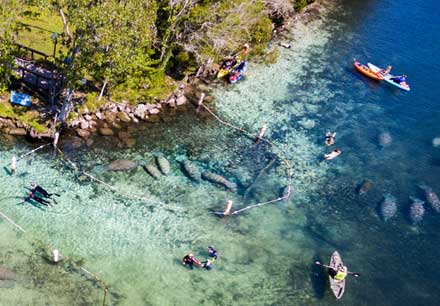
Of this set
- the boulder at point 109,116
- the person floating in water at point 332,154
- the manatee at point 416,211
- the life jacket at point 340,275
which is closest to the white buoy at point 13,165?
the boulder at point 109,116

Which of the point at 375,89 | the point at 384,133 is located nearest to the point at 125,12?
the point at 384,133

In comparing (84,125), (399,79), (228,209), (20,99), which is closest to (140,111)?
(84,125)

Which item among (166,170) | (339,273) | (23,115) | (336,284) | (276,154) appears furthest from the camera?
(276,154)

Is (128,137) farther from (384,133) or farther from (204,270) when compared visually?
(384,133)

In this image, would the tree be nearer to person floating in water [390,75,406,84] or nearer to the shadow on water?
the shadow on water

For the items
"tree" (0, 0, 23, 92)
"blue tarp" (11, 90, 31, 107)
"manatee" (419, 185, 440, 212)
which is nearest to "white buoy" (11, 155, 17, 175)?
"blue tarp" (11, 90, 31, 107)

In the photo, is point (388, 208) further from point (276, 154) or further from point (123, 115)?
point (123, 115)
